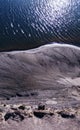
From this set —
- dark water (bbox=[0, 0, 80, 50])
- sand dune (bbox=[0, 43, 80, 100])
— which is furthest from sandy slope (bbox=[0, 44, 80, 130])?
dark water (bbox=[0, 0, 80, 50])

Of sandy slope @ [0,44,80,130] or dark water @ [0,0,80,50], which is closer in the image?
sandy slope @ [0,44,80,130]

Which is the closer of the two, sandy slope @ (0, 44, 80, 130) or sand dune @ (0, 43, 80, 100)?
sandy slope @ (0, 44, 80, 130)

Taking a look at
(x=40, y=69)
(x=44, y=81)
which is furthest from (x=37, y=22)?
(x=44, y=81)

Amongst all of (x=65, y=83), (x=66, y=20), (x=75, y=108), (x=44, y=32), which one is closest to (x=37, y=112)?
(x=75, y=108)

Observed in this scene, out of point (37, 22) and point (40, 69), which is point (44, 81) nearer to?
point (40, 69)

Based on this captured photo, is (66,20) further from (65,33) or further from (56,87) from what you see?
(56,87)

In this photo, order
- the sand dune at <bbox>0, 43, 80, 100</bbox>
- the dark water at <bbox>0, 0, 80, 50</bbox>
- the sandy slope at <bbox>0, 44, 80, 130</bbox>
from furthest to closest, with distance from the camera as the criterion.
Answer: the dark water at <bbox>0, 0, 80, 50</bbox>
the sand dune at <bbox>0, 43, 80, 100</bbox>
the sandy slope at <bbox>0, 44, 80, 130</bbox>

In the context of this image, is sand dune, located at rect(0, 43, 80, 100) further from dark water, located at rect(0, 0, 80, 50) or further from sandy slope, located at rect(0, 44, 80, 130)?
dark water, located at rect(0, 0, 80, 50)

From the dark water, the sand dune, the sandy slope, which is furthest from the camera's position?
the dark water
